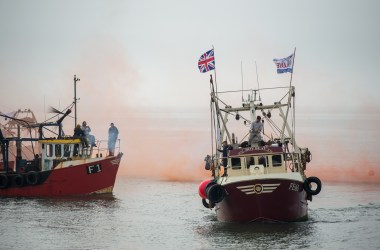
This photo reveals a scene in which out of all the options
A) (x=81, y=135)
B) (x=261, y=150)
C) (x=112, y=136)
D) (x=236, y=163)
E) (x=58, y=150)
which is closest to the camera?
(x=261, y=150)

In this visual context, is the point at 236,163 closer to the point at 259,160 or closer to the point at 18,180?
the point at 259,160

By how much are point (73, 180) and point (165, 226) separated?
56.4 ft

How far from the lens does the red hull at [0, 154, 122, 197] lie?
52.0 meters

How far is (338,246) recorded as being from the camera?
98.2ft

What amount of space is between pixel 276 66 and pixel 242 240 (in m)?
12.2

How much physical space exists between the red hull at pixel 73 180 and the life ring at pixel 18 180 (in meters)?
0.72

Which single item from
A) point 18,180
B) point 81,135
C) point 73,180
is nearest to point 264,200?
point 73,180

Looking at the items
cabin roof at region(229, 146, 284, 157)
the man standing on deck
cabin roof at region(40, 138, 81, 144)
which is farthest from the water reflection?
cabin roof at region(40, 138, 81, 144)

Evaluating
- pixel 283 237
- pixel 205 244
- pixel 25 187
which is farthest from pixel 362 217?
pixel 25 187

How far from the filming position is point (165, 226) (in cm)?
3691

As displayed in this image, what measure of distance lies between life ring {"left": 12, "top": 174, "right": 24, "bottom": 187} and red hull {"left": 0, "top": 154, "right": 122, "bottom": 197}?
72cm

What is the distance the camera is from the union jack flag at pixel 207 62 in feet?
127

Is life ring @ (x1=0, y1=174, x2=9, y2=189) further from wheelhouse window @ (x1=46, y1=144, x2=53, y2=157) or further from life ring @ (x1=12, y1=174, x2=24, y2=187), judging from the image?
wheelhouse window @ (x1=46, y1=144, x2=53, y2=157)

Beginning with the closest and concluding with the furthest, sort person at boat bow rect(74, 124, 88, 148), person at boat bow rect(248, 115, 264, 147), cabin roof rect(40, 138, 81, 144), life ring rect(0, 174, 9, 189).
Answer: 1. person at boat bow rect(248, 115, 264, 147)
2. cabin roof rect(40, 138, 81, 144)
3. person at boat bow rect(74, 124, 88, 148)
4. life ring rect(0, 174, 9, 189)
